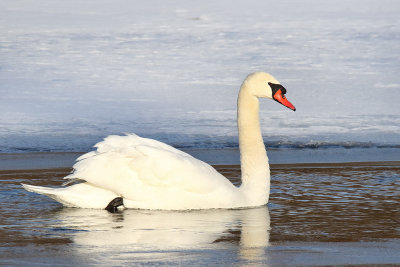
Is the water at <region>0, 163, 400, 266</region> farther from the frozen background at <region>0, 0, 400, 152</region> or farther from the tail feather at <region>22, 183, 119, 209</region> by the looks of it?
the frozen background at <region>0, 0, 400, 152</region>

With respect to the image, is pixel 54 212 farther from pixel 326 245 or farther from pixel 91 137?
pixel 91 137

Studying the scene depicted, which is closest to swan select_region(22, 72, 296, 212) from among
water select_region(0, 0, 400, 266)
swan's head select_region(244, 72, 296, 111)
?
water select_region(0, 0, 400, 266)

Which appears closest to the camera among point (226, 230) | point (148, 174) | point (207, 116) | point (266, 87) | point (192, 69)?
point (226, 230)

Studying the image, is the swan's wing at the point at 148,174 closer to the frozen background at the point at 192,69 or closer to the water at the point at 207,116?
the water at the point at 207,116

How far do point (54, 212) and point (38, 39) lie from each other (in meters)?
11.9

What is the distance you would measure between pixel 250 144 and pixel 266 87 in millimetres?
486

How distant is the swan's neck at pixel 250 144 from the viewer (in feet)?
22.6

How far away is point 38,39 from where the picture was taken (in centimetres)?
1775

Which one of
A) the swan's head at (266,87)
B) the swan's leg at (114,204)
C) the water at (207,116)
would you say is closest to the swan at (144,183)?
the swan's leg at (114,204)

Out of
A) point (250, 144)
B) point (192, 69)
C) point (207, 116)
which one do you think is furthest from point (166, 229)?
point (192, 69)

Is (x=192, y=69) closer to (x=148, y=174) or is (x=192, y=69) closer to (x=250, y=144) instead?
(x=250, y=144)

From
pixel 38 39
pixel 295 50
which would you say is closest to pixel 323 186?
pixel 295 50

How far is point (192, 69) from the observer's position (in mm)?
15031

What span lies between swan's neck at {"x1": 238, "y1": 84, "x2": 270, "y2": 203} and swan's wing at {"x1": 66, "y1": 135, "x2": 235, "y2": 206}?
397 mm
